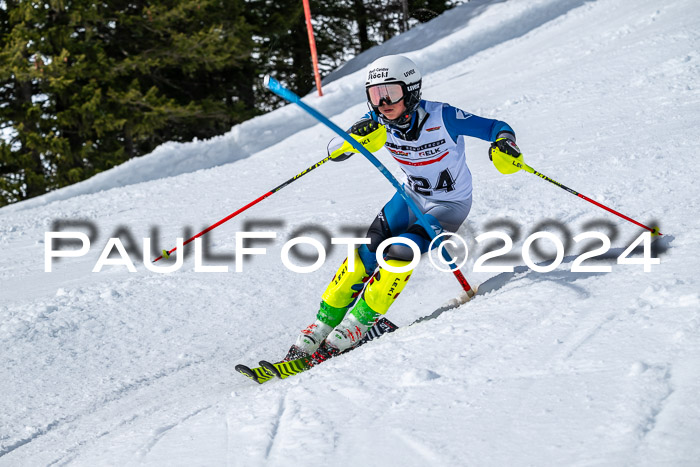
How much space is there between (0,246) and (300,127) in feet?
19.2

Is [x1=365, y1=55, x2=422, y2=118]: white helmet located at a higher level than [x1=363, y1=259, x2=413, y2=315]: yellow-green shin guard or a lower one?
A: higher

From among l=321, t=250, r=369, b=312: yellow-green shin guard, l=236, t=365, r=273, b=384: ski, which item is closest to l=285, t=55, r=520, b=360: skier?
l=321, t=250, r=369, b=312: yellow-green shin guard

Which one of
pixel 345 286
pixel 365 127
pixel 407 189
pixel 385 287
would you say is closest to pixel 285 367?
pixel 345 286

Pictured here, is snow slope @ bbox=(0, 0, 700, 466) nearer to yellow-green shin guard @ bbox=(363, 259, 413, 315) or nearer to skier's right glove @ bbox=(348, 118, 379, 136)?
yellow-green shin guard @ bbox=(363, 259, 413, 315)

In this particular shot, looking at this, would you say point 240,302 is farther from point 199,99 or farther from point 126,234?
point 199,99

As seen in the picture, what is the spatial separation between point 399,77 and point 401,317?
189 cm

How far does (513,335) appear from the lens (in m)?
3.05

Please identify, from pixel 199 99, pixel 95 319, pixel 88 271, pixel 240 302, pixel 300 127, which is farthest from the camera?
pixel 199 99

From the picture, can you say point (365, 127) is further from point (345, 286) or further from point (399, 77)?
point (345, 286)

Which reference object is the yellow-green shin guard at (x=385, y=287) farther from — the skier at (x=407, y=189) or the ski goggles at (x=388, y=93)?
the ski goggles at (x=388, y=93)

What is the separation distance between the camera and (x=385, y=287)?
3.88 m

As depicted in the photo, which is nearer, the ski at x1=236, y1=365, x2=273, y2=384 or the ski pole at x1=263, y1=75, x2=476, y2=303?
the ski pole at x1=263, y1=75, x2=476, y2=303

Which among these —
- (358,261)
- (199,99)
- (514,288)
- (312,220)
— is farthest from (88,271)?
(199,99)

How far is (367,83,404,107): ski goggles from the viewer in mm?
3973
